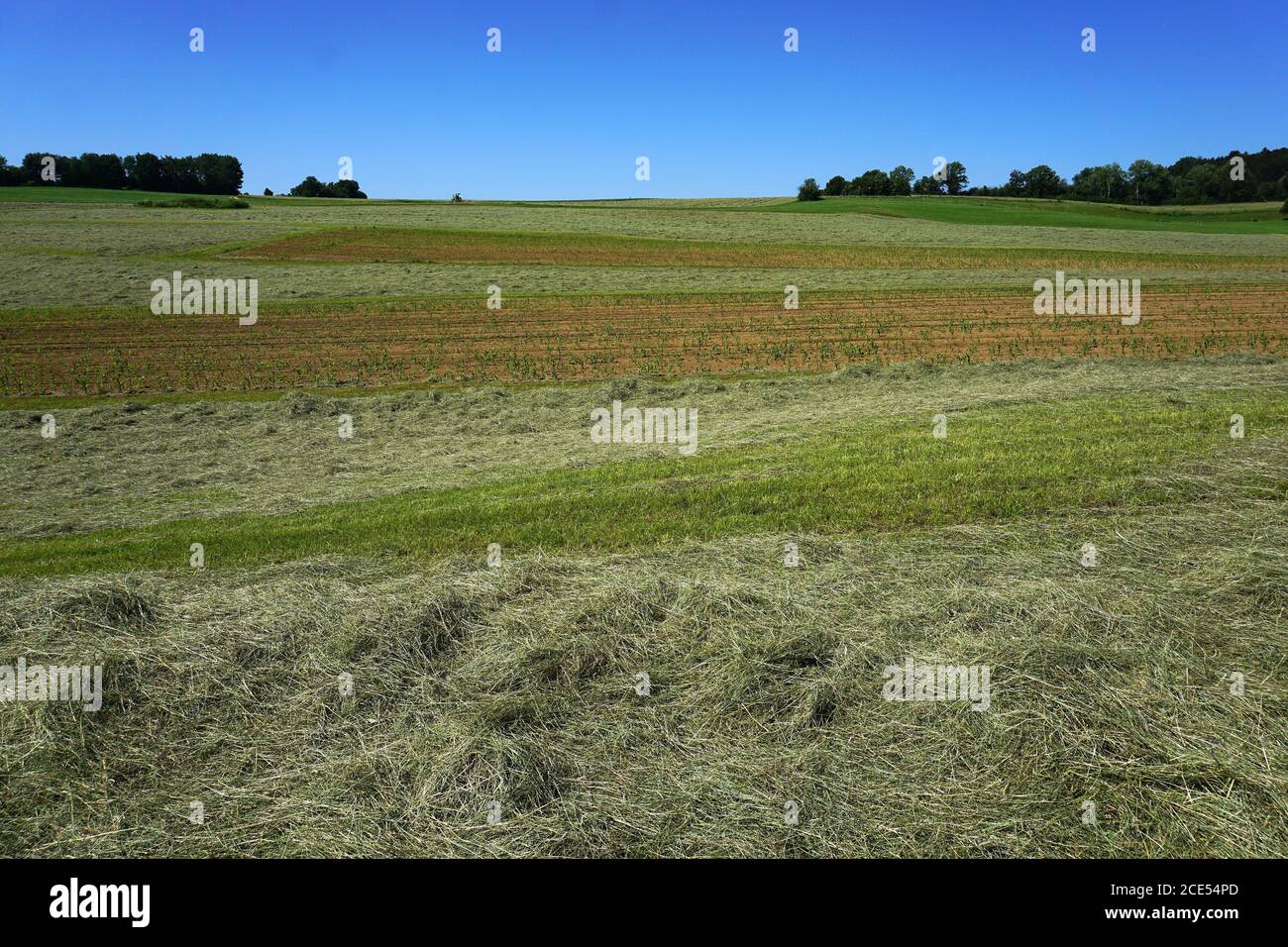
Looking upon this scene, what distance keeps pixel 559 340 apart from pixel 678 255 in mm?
29539

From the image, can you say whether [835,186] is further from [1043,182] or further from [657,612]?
[657,612]

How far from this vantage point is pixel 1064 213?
91.9m

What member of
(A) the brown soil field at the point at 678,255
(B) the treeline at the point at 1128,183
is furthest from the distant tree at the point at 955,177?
(A) the brown soil field at the point at 678,255

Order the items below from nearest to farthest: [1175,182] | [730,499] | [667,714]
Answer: [667,714] < [730,499] < [1175,182]

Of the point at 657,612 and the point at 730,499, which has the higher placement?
the point at 730,499

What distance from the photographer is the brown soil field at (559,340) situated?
75.7ft

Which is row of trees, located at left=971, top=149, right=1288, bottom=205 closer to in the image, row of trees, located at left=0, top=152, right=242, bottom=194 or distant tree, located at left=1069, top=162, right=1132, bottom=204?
distant tree, located at left=1069, top=162, right=1132, bottom=204

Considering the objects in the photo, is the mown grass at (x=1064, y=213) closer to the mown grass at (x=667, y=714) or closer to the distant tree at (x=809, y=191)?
the distant tree at (x=809, y=191)

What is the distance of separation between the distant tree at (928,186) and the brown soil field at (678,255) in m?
78.9

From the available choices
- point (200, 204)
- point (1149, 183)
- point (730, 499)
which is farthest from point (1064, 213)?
point (730, 499)

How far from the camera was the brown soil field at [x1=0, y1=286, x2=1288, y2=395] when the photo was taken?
908 inches

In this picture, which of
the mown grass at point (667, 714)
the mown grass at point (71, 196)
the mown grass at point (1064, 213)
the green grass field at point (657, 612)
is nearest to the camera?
the mown grass at point (667, 714)
